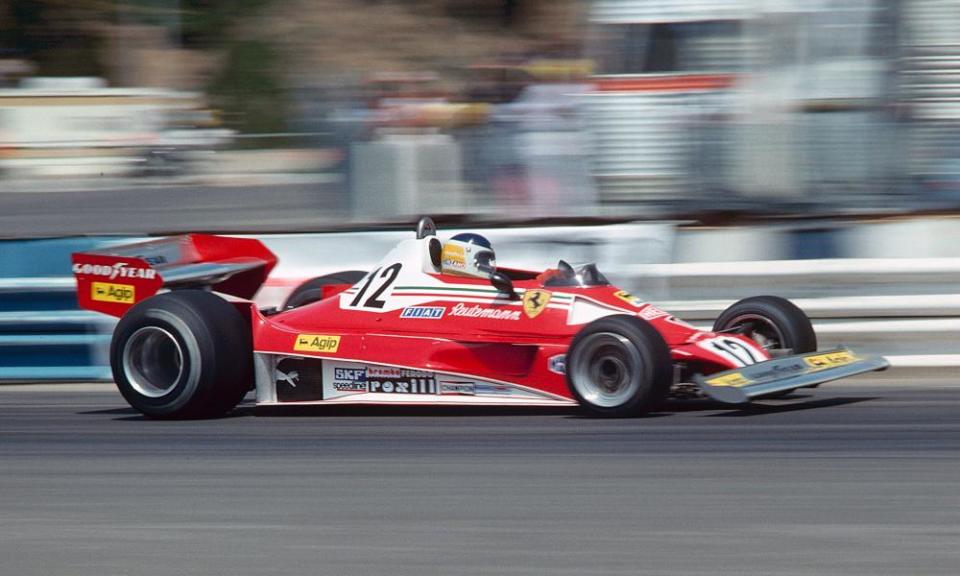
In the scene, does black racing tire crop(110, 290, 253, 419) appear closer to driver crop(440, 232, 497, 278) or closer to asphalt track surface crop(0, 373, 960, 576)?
asphalt track surface crop(0, 373, 960, 576)

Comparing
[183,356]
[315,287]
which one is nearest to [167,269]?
[183,356]

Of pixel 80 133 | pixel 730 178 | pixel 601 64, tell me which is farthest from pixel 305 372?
pixel 80 133

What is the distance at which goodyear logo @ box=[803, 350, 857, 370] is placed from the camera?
759cm

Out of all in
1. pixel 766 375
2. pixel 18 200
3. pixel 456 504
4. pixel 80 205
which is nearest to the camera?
pixel 456 504

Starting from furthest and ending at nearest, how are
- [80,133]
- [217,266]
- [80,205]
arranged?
1. [80,133]
2. [80,205]
3. [217,266]

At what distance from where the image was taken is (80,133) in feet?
78.8

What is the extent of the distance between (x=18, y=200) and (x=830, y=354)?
12814 mm

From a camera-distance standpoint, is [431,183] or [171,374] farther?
[431,183]

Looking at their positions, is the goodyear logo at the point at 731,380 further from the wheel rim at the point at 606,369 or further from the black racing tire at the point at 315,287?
the black racing tire at the point at 315,287

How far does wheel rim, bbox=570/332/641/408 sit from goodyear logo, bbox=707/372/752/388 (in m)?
0.37

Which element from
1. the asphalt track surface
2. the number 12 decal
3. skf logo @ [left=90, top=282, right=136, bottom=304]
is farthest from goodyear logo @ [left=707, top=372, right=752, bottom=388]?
skf logo @ [left=90, top=282, right=136, bottom=304]

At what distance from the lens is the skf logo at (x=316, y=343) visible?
8.00 meters

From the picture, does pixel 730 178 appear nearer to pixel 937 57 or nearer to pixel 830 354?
pixel 937 57

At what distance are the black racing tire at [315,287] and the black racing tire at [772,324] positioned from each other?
2.27 meters
